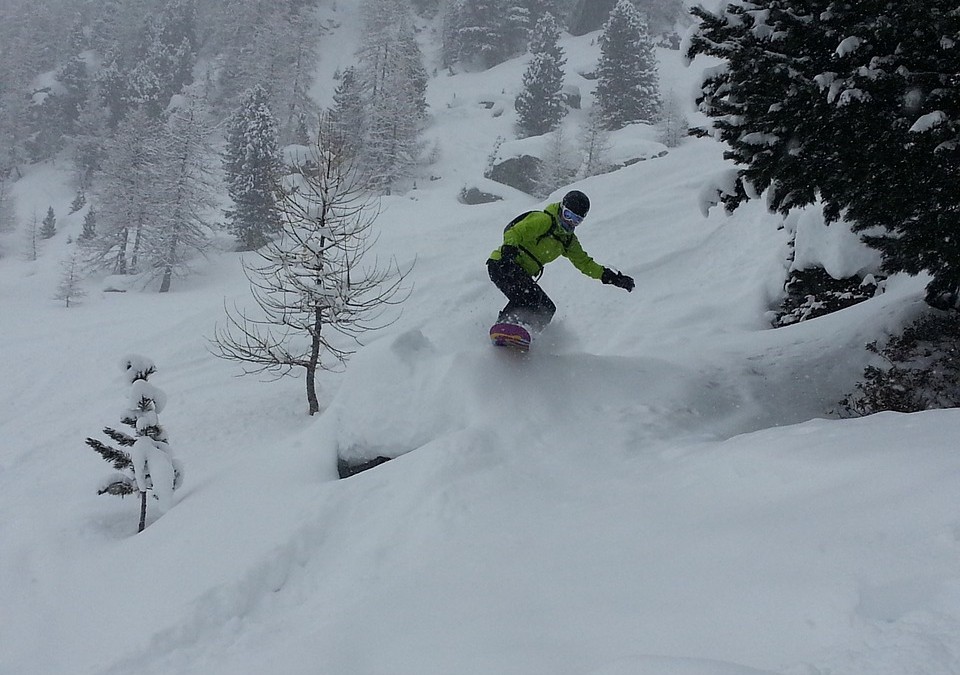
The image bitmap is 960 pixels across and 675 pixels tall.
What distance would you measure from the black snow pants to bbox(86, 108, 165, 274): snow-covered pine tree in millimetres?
28109

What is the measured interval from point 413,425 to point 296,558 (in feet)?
6.27

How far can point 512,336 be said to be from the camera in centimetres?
599

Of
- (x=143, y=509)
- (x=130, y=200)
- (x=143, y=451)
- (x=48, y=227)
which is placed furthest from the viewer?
(x=48, y=227)

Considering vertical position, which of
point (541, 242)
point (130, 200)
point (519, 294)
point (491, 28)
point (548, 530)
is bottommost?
point (548, 530)

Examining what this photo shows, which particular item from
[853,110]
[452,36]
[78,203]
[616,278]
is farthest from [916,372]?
[452,36]

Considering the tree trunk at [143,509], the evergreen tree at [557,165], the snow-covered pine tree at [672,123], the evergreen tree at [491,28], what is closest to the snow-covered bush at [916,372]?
the tree trunk at [143,509]

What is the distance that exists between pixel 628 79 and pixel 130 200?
112 feet

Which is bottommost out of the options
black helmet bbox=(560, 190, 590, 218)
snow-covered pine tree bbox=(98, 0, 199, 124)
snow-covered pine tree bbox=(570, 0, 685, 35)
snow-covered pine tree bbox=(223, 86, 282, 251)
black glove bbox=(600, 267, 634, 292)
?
black glove bbox=(600, 267, 634, 292)

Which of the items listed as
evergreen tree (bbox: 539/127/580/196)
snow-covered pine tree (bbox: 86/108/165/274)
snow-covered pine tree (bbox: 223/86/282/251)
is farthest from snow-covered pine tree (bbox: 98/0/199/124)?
evergreen tree (bbox: 539/127/580/196)

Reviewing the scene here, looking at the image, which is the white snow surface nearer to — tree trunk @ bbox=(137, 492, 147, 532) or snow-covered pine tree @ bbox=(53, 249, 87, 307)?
tree trunk @ bbox=(137, 492, 147, 532)

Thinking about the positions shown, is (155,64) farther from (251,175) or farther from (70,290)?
(70,290)

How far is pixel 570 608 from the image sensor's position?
268 centimetres

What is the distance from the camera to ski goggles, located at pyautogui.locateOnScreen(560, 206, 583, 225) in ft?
20.0

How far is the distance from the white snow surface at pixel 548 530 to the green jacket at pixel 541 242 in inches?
39.9
